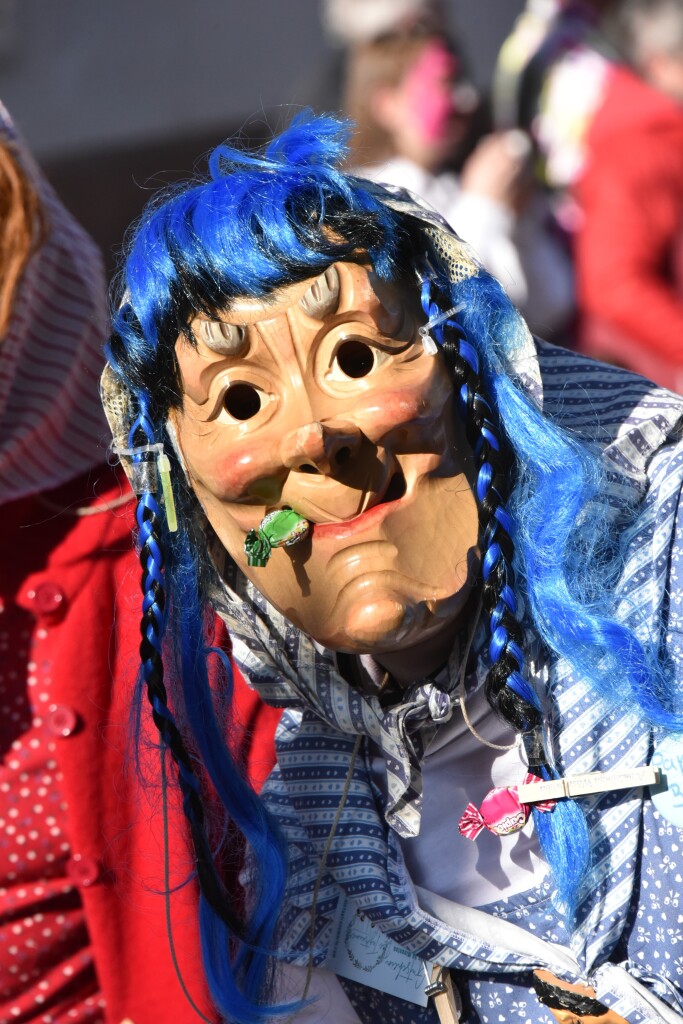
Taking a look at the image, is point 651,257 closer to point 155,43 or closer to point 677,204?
point 677,204

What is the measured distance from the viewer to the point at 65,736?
1.59m

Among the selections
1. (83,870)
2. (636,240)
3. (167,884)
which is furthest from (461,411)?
(636,240)

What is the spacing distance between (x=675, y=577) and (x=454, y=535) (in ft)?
0.74

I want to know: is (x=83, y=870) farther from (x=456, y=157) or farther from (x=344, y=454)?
(x=456, y=157)

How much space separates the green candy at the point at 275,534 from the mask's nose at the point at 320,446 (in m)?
0.05

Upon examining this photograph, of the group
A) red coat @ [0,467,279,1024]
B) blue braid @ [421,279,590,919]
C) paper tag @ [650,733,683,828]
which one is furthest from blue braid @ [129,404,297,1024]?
paper tag @ [650,733,683,828]

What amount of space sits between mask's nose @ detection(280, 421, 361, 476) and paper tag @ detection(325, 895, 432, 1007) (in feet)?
1.76

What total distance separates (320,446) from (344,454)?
44 millimetres

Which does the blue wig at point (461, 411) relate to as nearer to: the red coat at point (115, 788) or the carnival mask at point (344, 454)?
the carnival mask at point (344, 454)

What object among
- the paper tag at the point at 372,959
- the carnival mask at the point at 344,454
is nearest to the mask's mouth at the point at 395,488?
the carnival mask at the point at 344,454

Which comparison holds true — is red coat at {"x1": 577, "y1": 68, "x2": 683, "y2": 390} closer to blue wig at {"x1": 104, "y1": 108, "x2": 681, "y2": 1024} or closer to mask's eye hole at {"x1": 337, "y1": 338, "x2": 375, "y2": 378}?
blue wig at {"x1": 104, "y1": 108, "x2": 681, "y2": 1024}

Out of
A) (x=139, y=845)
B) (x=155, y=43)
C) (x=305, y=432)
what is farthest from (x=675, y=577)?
(x=155, y=43)

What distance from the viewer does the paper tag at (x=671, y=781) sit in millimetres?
1208

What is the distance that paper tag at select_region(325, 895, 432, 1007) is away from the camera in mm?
1367
